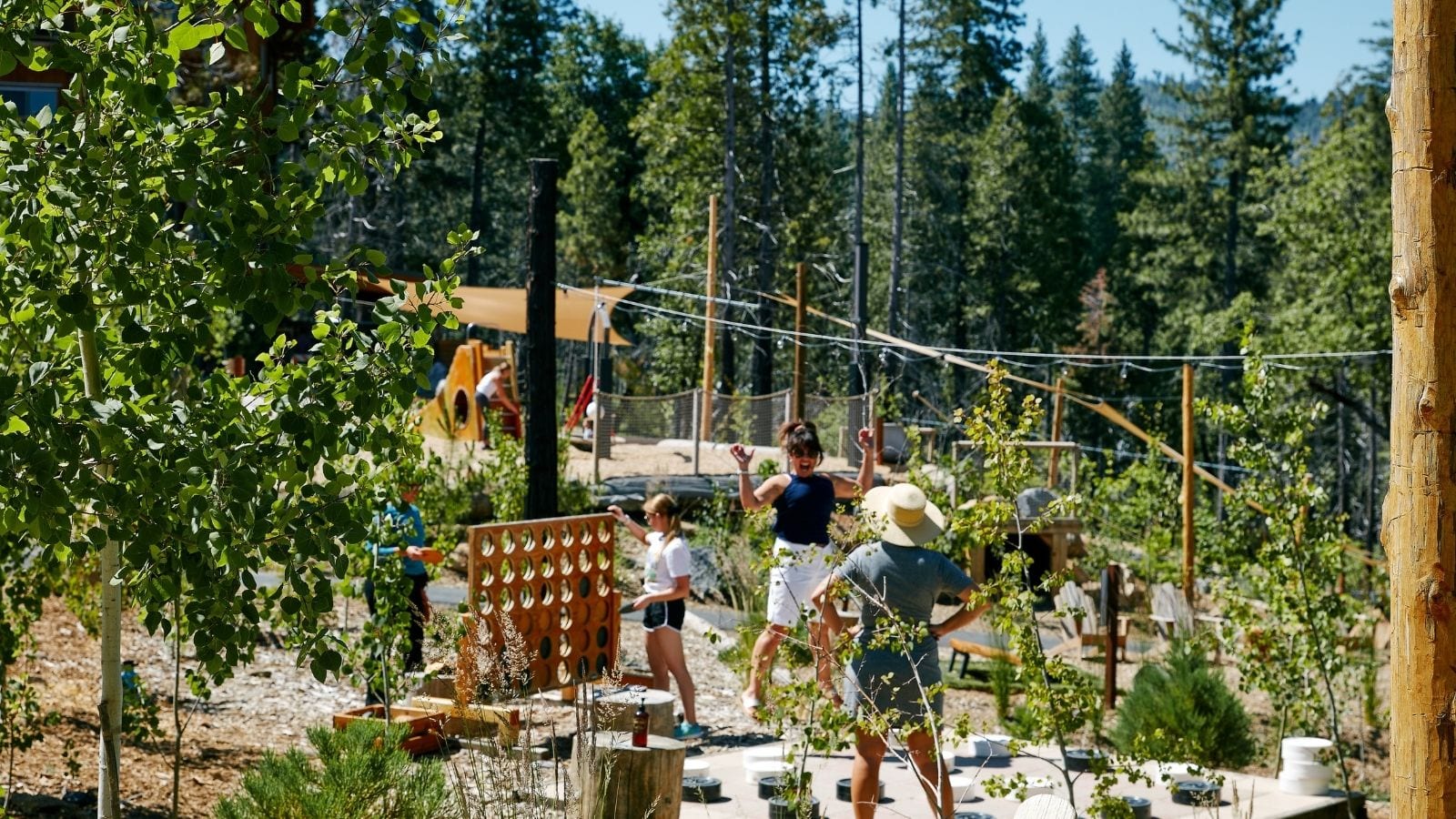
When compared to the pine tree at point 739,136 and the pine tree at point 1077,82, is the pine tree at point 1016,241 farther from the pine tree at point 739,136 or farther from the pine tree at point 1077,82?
the pine tree at point 1077,82

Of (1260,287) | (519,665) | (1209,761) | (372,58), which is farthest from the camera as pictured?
(1260,287)

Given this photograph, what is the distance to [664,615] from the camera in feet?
27.7

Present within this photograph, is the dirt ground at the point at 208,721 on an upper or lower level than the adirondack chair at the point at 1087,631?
lower

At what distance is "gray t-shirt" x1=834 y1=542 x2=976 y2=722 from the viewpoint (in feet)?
18.2

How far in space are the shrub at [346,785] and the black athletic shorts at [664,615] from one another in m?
2.91

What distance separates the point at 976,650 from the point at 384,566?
545 centimetres

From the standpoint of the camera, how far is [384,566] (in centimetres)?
721

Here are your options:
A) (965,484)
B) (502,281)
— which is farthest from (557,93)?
(965,484)

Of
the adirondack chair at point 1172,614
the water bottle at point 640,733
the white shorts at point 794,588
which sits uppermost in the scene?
the white shorts at point 794,588

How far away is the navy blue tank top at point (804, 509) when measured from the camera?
7.95 meters

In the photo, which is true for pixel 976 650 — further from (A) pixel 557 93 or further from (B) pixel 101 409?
(A) pixel 557 93

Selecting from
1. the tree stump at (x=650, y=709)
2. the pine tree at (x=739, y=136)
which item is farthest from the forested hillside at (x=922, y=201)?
the tree stump at (x=650, y=709)

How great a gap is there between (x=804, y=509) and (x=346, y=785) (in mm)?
3312

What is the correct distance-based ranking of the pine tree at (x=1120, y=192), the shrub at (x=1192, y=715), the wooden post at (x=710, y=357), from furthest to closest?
the pine tree at (x=1120, y=192) → the wooden post at (x=710, y=357) → the shrub at (x=1192, y=715)
